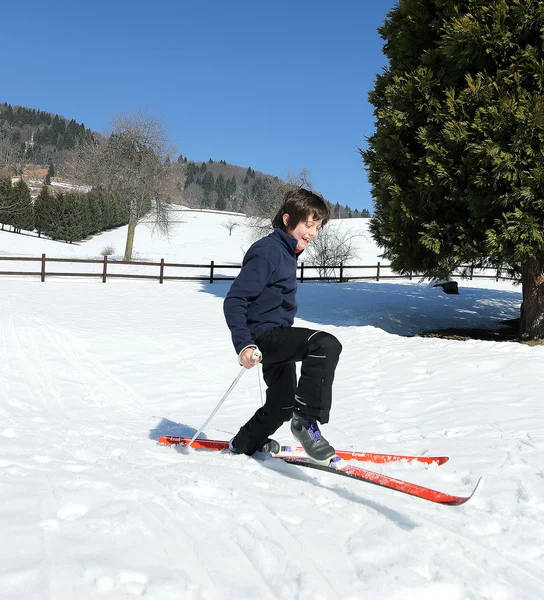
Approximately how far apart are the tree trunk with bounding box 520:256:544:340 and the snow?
3.01 feet

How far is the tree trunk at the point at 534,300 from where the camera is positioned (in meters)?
9.45

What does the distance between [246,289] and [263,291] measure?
0.15 metres

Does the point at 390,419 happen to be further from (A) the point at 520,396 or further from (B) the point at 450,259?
(B) the point at 450,259

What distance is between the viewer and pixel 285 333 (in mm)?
3342

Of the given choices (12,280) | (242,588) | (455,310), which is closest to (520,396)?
(242,588)

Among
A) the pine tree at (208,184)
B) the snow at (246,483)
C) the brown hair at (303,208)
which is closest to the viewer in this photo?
the snow at (246,483)

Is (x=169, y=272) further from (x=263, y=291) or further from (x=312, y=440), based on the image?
(x=312, y=440)

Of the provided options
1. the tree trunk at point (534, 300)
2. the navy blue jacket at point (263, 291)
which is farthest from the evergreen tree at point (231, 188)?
the navy blue jacket at point (263, 291)

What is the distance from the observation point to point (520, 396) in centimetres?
600

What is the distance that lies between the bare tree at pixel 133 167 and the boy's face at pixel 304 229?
100ft

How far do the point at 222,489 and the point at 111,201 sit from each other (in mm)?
36385

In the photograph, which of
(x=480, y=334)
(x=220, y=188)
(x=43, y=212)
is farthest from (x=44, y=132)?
(x=480, y=334)

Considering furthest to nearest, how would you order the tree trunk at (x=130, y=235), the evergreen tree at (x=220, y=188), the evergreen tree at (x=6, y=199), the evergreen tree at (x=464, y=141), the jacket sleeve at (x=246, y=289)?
1. the evergreen tree at (x=220, y=188)
2. the tree trunk at (x=130, y=235)
3. the evergreen tree at (x=6, y=199)
4. the evergreen tree at (x=464, y=141)
5. the jacket sleeve at (x=246, y=289)

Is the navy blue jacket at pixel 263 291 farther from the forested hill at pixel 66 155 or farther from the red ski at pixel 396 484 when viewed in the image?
the forested hill at pixel 66 155
